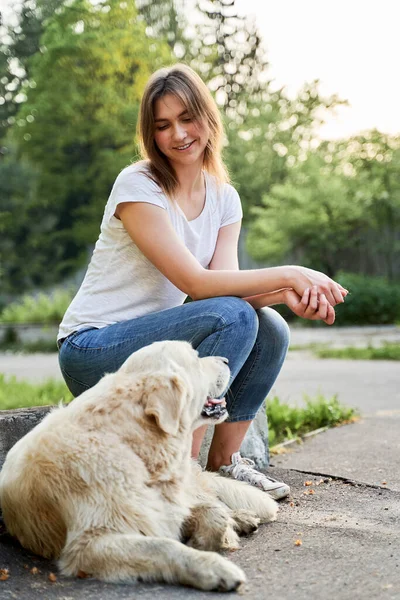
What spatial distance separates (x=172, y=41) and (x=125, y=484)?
27.3 m

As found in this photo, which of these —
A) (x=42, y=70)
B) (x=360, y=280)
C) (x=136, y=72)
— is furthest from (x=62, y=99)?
(x=360, y=280)

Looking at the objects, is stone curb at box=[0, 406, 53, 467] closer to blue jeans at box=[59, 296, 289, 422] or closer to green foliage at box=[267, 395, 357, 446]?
blue jeans at box=[59, 296, 289, 422]

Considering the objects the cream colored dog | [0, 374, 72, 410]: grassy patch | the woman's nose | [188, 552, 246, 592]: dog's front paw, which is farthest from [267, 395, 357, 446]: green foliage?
[188, 552, 246, 592]: dog's front paw

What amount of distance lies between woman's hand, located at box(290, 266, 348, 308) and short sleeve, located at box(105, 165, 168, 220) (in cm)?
67

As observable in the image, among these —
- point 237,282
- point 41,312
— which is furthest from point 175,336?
point 41,312

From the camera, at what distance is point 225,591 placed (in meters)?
2.28

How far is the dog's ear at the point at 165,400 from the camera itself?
250 centimetres

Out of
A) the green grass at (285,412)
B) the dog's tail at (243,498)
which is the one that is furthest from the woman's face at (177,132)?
the green grass at (285,412)

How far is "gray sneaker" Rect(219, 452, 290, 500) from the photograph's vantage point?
3.40 m

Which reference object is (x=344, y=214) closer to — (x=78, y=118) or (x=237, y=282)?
(x=78, y=118)

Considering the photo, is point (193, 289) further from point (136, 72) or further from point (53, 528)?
point (136, 72)

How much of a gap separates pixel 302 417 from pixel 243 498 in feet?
8.41

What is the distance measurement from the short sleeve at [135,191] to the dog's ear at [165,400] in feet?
3.35

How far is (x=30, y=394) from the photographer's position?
6090mm
